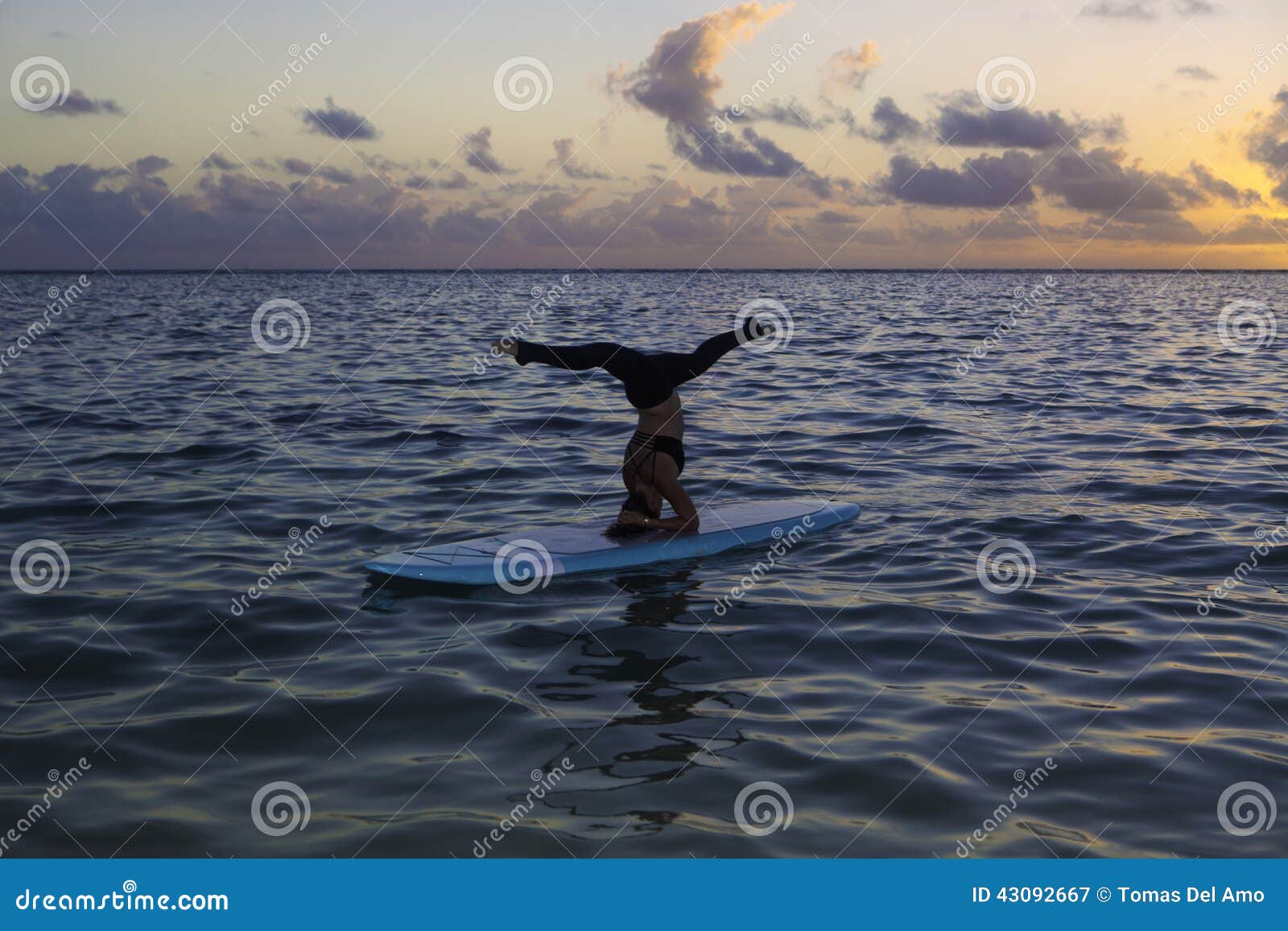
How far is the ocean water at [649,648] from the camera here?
4895 mm

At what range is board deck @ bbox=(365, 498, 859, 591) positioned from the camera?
8172 millimetres

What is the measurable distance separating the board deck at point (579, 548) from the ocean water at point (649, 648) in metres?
0.16

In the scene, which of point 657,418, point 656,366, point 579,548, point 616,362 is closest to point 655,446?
point 657,418

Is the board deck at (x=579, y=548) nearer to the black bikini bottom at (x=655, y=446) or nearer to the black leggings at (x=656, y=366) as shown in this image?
the black bikini bottom at (x=655, y=446)

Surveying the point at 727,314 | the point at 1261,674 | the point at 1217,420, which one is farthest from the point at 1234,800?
the point at 727,314

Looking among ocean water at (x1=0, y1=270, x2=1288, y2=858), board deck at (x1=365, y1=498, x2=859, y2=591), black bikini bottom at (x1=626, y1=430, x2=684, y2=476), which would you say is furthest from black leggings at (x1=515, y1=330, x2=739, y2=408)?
ocean water at (x1=0, y1=270, x2=1288, y2=858)

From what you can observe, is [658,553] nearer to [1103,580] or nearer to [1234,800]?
[1103,580]

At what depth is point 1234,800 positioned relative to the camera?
4.97 m

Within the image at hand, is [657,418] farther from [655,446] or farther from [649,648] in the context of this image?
[649,648]

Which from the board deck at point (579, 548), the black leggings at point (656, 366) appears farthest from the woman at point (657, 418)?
the board deck at point (579, 548)

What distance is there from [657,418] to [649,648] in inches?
93.0

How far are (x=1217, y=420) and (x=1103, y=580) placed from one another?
28.6ft

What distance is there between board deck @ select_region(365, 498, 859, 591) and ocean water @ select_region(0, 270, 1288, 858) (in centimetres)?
16

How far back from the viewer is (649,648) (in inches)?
275
